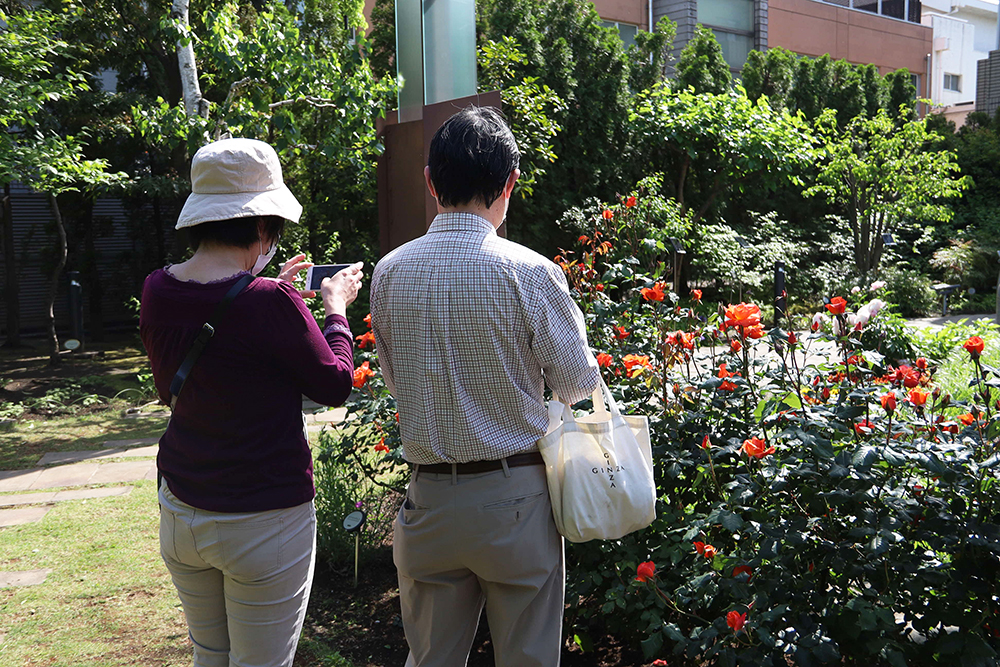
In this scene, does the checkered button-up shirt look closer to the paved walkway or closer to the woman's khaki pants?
the woman's khaki pants

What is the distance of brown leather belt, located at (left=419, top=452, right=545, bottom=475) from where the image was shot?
6.22 ft

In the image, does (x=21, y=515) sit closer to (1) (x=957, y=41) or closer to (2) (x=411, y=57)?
(2) (x=411, y=57)

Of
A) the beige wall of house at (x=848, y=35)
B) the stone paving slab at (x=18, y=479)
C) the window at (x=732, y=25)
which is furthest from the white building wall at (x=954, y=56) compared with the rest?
the stone paving slab at (x=18, y=479)

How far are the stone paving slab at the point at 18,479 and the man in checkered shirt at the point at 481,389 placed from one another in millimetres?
4705

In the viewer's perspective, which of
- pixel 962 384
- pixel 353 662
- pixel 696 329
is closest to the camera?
pixel 353 662

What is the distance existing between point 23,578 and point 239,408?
2929 mm

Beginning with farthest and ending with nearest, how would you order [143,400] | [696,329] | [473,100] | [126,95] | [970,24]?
[970,24] < [126,95] < [143,400] < [473,100] < [696,329]

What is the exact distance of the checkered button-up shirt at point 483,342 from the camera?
6.02 ft

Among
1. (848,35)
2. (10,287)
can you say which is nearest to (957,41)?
(848,35)

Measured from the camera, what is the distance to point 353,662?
A: 3.05 metres

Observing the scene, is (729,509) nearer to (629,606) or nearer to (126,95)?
(629,606)

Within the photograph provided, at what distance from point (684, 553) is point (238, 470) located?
4.58 ft

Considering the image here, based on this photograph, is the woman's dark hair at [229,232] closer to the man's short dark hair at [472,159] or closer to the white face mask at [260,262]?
the white face mask at [260,262]

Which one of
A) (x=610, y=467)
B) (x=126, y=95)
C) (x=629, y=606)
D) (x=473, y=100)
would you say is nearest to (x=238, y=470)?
(x=610, y=467)
